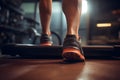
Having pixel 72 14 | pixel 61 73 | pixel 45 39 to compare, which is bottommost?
pixel 61 73

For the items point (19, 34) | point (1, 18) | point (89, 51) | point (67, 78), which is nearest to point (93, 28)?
point (19, 34)

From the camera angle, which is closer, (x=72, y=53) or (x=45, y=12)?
(x=72, y=53)

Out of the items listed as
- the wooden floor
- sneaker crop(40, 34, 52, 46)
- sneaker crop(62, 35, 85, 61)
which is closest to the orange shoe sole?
sneaker crop(62, 35, 85, 61)

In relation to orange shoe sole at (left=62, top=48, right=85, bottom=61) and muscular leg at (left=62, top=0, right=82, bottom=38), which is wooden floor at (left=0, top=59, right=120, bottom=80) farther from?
muscular leg at (left=62, top=0, right=82, bottom=38)

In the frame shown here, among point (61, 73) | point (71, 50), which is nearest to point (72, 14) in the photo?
point (71, 50)

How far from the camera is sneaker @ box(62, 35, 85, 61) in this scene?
1.25 meters

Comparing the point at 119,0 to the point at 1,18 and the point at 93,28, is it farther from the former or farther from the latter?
the point at 1,18

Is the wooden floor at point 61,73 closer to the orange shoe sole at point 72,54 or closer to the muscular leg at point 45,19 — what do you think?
the orange shoe sole at point 72,54

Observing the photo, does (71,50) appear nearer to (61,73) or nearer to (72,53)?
(72,53)

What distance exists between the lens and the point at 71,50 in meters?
1.25

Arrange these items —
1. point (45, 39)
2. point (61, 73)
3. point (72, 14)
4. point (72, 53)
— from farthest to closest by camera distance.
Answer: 1. point (45, 39)
2. point (72, 14)
3. point (72, 53)
4. point (61, 73)

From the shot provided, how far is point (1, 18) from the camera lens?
3.40 meters

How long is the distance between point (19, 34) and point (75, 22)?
3.04 meters

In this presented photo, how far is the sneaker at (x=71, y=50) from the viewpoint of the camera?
1252 mm
